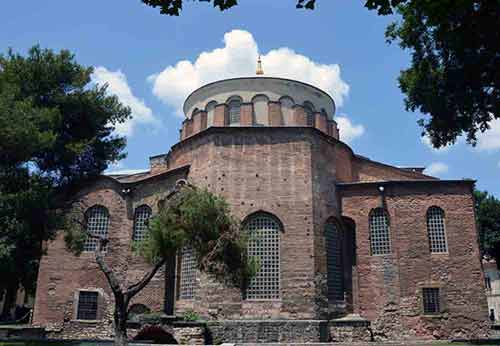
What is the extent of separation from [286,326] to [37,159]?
1227 centimetres

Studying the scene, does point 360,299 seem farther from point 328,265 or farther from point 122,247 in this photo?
point 122,247

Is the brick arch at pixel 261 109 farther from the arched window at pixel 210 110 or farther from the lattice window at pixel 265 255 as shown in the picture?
the lattice window at pixel 265 255

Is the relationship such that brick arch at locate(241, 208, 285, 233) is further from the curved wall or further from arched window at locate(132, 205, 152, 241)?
the curved wall

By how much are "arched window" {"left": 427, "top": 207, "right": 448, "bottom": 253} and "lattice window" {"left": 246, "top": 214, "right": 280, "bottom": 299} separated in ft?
23.3

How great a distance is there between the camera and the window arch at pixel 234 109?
24.9 meters

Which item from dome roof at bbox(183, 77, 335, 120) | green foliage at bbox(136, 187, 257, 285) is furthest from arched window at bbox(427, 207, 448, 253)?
green foliage at bbox(136, 187, 257, 285)

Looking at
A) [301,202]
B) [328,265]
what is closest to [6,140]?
[301,202]

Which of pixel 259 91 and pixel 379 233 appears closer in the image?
pixel 379 233

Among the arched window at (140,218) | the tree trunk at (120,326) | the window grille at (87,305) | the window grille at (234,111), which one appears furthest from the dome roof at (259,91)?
the tree trunk at (120,326)

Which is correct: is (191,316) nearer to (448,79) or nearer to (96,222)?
(96,222)

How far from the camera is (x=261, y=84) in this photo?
25.2 metres

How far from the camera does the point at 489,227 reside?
3062cm

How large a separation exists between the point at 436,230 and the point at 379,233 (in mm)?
2509

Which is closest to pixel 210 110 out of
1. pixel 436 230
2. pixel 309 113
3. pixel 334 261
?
pixel 309 113
